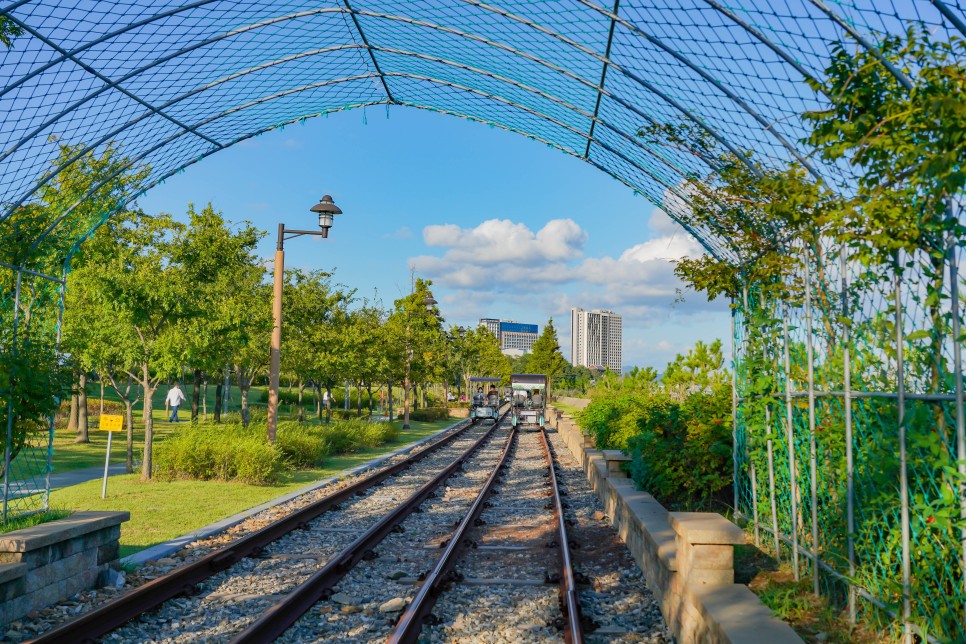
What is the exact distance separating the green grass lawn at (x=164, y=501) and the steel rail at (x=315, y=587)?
2.39m

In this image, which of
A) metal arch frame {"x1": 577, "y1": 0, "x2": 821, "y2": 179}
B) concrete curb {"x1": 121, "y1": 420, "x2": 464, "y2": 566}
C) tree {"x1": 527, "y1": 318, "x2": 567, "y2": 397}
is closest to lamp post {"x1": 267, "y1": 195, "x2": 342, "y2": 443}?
concrete curb {"x1": 121, "y1": 420, "x2": 464, "y2": 566}

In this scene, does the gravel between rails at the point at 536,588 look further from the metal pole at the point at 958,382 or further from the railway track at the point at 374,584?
the metal pole at the point at 958,382

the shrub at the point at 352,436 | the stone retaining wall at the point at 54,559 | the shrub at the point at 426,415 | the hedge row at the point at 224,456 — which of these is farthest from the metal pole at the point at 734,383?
the shrub at the point at 426,415

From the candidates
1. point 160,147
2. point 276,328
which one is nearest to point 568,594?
point 160,147

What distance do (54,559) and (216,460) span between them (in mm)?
8370

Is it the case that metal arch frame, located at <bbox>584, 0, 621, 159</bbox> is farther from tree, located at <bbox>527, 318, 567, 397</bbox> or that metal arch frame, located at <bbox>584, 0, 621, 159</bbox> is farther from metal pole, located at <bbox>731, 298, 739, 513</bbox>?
tree, located at <bbox>527, 318, 567, 397</bbox>

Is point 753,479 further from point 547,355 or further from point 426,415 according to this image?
point 547,355

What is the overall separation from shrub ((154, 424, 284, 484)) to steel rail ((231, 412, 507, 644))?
155 inches

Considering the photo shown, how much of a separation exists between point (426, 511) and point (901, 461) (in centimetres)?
919

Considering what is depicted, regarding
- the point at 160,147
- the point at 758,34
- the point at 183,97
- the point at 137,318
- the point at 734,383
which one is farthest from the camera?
the point at 137,318

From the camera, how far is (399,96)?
13.6m

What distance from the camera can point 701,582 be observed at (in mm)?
5754

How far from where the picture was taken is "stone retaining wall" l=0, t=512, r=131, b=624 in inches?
241

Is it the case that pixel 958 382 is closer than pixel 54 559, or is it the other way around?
pixel 958 382
